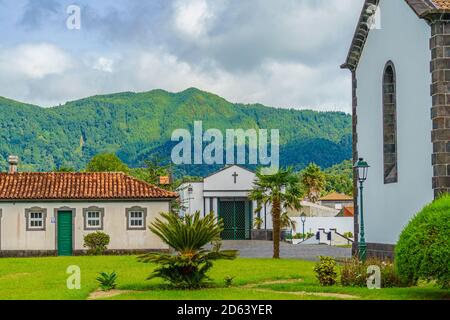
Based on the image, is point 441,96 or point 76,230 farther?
point 76,230

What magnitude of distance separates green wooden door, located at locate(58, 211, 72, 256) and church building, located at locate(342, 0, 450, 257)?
54.3ft

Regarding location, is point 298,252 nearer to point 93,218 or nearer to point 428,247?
point 93,218

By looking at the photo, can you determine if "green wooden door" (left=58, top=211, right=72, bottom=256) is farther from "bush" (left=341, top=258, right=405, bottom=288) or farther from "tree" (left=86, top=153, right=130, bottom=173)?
"tree" (left=86, top=153, right=130, bottom=173)

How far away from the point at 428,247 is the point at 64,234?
27.5m

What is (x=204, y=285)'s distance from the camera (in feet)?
61.8

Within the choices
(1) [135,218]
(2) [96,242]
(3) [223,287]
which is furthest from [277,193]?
(3) [223,287]

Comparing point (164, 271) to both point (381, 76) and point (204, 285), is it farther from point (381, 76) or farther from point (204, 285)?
point (381, 76)

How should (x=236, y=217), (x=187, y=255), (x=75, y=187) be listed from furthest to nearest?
(x=236, y=217)
(x=75, y=187)
(x=187, y=255)

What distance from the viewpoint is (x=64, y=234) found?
40.6 m

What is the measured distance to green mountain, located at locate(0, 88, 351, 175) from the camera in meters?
151

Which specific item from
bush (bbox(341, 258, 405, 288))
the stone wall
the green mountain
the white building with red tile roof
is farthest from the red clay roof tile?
the green mountain

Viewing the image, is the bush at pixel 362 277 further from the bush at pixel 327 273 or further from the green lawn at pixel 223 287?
the green lawn at pixel 223 287

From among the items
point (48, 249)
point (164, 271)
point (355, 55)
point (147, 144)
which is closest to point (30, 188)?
point (48, 249)

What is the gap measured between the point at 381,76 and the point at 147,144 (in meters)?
129
